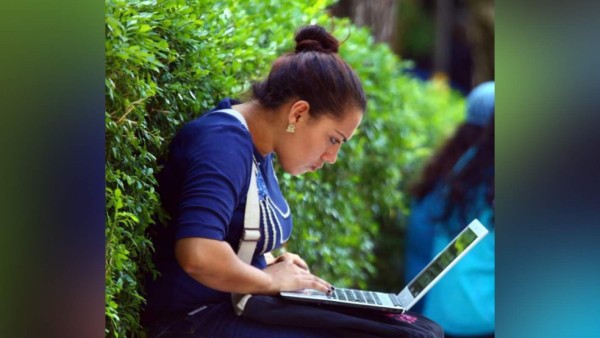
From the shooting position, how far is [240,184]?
2746 mm

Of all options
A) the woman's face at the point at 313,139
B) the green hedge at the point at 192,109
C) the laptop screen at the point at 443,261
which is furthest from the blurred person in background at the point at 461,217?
the woman's face at the point at 313,139

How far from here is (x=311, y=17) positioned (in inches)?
163

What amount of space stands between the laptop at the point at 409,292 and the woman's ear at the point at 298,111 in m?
0.54

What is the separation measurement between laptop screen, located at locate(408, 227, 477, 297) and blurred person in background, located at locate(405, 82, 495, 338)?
6.07 ft

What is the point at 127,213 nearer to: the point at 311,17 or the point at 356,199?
the point at 311,17

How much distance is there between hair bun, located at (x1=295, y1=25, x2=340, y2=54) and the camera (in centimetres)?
310

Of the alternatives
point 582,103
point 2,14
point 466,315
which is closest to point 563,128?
point 582,103

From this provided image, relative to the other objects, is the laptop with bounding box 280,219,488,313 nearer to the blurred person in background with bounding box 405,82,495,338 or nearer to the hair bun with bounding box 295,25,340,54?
the hair bun with bounding box 295,25,340,54

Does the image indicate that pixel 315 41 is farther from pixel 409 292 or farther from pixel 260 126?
pixel 409 292

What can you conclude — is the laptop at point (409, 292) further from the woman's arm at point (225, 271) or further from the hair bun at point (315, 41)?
the hair bun at point (315, 41)

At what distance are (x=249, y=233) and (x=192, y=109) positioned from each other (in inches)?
22.9

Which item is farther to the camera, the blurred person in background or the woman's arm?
the blurred person in background

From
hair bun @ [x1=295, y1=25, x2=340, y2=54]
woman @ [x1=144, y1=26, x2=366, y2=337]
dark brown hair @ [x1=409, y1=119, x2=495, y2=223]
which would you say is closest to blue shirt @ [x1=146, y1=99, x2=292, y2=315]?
woman @ [x1=144, y1=26, x2=366, y2=337]

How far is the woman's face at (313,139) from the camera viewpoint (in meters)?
3.00
